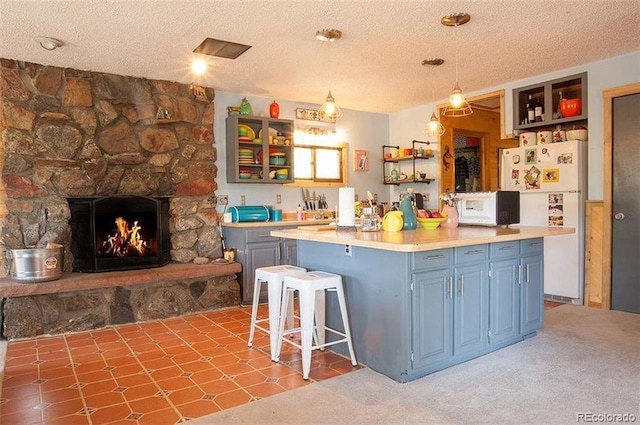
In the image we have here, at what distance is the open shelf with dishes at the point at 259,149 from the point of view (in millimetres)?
5223

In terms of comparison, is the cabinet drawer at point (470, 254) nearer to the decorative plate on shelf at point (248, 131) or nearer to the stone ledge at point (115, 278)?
the stone ledge at point (115, 278)

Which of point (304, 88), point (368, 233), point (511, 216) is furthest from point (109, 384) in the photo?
point (304, 88)

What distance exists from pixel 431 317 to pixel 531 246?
1.27m

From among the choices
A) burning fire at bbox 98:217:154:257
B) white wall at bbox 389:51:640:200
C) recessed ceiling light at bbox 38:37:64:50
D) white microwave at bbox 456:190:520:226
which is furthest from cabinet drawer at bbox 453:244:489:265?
recessed ceiling light at bbox 38:37:64:50

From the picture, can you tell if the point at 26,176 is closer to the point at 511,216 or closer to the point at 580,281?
the point at 511,216

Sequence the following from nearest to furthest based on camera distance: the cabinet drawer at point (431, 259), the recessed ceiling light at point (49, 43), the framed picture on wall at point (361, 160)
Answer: the cabinet drawer at point (431, 259) → the recessed ceiling light at point (49, 43) → the framed picture on wall at point (361, 160)

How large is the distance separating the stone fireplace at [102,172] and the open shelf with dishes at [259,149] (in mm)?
256

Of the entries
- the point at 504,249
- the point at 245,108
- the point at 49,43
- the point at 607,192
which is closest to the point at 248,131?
the point at 245,108

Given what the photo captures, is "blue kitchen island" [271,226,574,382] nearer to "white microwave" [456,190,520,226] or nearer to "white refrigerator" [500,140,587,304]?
"white microwave" [456,190,520,226]

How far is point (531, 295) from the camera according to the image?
11.7 ft

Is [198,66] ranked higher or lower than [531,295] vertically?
higher

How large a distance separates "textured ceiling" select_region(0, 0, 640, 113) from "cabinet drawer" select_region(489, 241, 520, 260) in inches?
66.3

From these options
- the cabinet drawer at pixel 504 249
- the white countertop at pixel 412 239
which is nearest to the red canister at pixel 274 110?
the white countertop at pixel 412 239

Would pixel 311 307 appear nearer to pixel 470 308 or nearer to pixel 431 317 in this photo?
pixel 431 317
